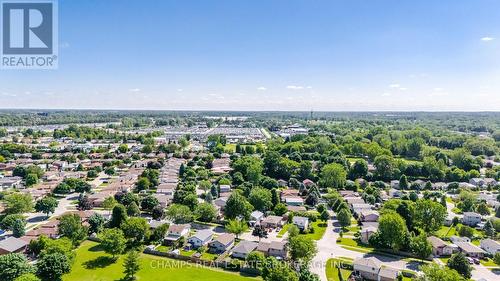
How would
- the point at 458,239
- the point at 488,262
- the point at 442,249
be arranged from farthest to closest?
the point at 458,239, the point at 442,249, the point at 488,262

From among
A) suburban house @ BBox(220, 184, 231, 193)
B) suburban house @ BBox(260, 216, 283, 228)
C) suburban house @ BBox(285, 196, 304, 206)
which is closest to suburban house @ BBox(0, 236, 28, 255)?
suburban house @ BBox(260, 216, 283, 228)

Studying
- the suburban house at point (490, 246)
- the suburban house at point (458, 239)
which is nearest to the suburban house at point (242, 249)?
the suburban house at point (458, 239)

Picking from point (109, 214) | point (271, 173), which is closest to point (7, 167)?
point (109, 214)

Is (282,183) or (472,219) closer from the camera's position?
(472,219)

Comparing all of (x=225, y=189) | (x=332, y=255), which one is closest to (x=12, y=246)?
(x=225, y=189)

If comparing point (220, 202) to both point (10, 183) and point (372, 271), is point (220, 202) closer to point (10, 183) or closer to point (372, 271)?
point (372, 271)

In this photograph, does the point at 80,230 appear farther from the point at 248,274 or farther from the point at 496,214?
the point at 496,214
